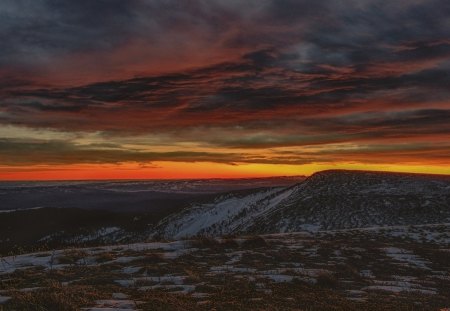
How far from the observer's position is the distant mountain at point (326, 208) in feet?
126

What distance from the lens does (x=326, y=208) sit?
4147 centimetres

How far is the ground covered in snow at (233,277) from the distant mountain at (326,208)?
15.1 meters

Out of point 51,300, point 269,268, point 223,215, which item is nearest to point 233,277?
point 269,268

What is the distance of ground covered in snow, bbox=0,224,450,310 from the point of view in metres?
9.27

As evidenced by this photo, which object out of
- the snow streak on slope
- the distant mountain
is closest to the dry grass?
the distant mountain

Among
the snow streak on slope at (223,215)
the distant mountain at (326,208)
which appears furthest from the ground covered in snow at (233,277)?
the snow streak on slope at (223,215)

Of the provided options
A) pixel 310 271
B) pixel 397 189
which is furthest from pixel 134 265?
pixel 397 189

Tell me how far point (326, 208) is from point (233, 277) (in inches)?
1180

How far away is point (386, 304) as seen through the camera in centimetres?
1018

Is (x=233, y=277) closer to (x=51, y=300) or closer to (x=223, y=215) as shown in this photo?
(x=51, y=300)

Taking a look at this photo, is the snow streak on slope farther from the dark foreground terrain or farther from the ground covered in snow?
the ground covered in snow

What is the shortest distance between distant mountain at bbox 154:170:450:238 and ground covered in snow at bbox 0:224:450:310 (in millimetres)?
15115

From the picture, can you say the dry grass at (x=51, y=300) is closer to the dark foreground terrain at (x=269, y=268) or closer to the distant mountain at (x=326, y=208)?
the dark foreground terrain at (x=269, y=268)

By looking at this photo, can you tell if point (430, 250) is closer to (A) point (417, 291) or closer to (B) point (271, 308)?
(A) point (417, 291)
